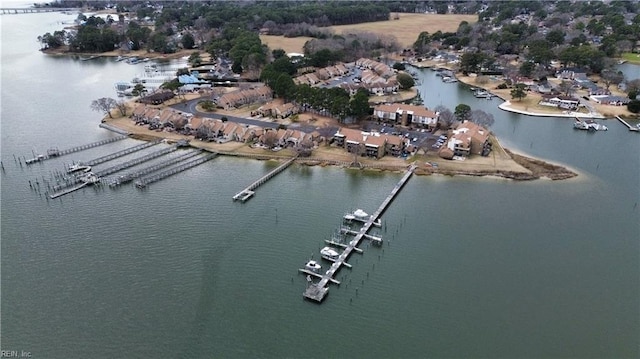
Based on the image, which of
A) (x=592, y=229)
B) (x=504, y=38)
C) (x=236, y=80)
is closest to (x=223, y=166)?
(x=592, y=229)

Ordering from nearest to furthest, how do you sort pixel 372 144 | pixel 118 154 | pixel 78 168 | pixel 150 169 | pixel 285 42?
pixel 150 169 < pixel 78 168 < pixel 372 144 < pixel 118 154 < pixel 285 42

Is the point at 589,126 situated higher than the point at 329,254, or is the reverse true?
the point at 589,126

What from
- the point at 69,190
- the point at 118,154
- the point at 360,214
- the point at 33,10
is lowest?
the point at 360,214

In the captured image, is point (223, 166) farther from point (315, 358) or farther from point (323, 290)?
point (315, 358)

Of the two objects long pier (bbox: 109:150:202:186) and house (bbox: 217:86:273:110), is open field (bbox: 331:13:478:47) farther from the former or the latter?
long pier (bbox: 109:150:202:186)

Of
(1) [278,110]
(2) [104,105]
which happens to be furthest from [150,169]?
(2) [104,105]

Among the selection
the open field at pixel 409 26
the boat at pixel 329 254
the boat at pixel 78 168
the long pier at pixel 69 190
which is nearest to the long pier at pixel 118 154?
the boat at pixel 78 168

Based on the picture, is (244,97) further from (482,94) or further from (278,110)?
(482,94)
